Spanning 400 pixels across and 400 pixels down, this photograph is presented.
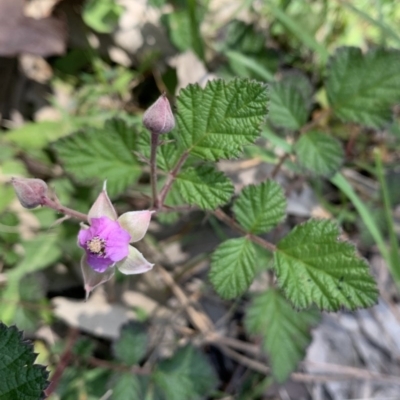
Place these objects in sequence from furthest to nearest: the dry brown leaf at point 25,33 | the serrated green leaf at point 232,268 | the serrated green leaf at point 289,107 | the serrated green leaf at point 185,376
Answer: the dry brown leaf at point 25,33
the serrated green leaf at point 185,376
the serrated green leaf at point 289,107
the serrated green leaf at point 232,268

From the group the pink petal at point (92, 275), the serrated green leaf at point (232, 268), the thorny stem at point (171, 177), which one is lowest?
the pink petal at point (92, 275)

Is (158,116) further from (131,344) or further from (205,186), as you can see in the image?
(131,344)

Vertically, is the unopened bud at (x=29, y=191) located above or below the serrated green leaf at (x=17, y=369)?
above

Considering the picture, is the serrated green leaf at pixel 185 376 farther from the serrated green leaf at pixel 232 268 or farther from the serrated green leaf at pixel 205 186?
the serrated green leaf at pixel 205 186

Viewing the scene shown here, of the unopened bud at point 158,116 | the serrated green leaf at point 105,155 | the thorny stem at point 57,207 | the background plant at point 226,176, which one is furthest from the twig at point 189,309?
the unopened bud at point 158,116

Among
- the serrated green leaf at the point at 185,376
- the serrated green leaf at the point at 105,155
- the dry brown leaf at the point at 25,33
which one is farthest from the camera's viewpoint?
Result: the dry brown leaf at the point at 25,33

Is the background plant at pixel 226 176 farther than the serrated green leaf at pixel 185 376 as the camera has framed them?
No

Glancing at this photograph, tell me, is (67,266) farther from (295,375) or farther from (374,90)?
(374,90)

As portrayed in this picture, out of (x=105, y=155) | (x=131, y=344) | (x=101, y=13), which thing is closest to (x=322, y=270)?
(x=105, y=155)
